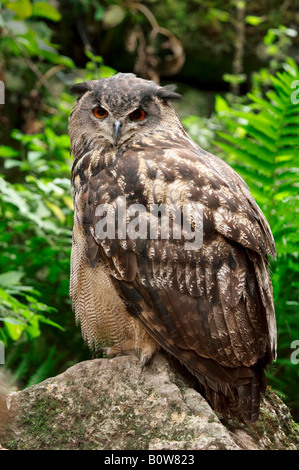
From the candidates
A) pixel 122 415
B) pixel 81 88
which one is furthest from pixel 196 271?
pixel 81 88

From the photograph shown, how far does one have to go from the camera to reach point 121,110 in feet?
7.89

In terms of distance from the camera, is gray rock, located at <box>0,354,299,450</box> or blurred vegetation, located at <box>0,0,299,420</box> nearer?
gray rock, located at <box>0,354,299,450</box>

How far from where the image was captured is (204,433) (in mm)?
1865

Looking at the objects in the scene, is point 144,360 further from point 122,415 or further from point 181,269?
point 181,269

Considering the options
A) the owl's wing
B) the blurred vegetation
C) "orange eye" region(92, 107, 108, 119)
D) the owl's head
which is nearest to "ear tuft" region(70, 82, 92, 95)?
the owl's head

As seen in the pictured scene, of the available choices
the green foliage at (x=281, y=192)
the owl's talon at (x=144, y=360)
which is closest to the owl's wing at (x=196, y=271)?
the owl's talon at (x=144, y=360)

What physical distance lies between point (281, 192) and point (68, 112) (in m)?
1.69

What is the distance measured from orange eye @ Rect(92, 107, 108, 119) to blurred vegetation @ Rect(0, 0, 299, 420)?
0.91m

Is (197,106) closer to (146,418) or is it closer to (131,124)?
(131,124)

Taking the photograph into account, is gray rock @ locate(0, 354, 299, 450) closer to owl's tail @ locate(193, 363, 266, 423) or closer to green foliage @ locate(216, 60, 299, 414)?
owl's tail @ locate(193, 363, 266, 423)

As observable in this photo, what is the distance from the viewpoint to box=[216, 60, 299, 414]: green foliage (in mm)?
3156

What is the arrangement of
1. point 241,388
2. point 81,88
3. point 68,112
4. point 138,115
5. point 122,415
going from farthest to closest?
point 68,112 < point 81,88 < point 138,115 < point 241,388 < point 122,415

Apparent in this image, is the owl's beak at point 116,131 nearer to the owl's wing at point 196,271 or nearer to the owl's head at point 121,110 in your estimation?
the owl's head at point 121,110

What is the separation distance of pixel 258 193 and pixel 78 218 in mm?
1404
